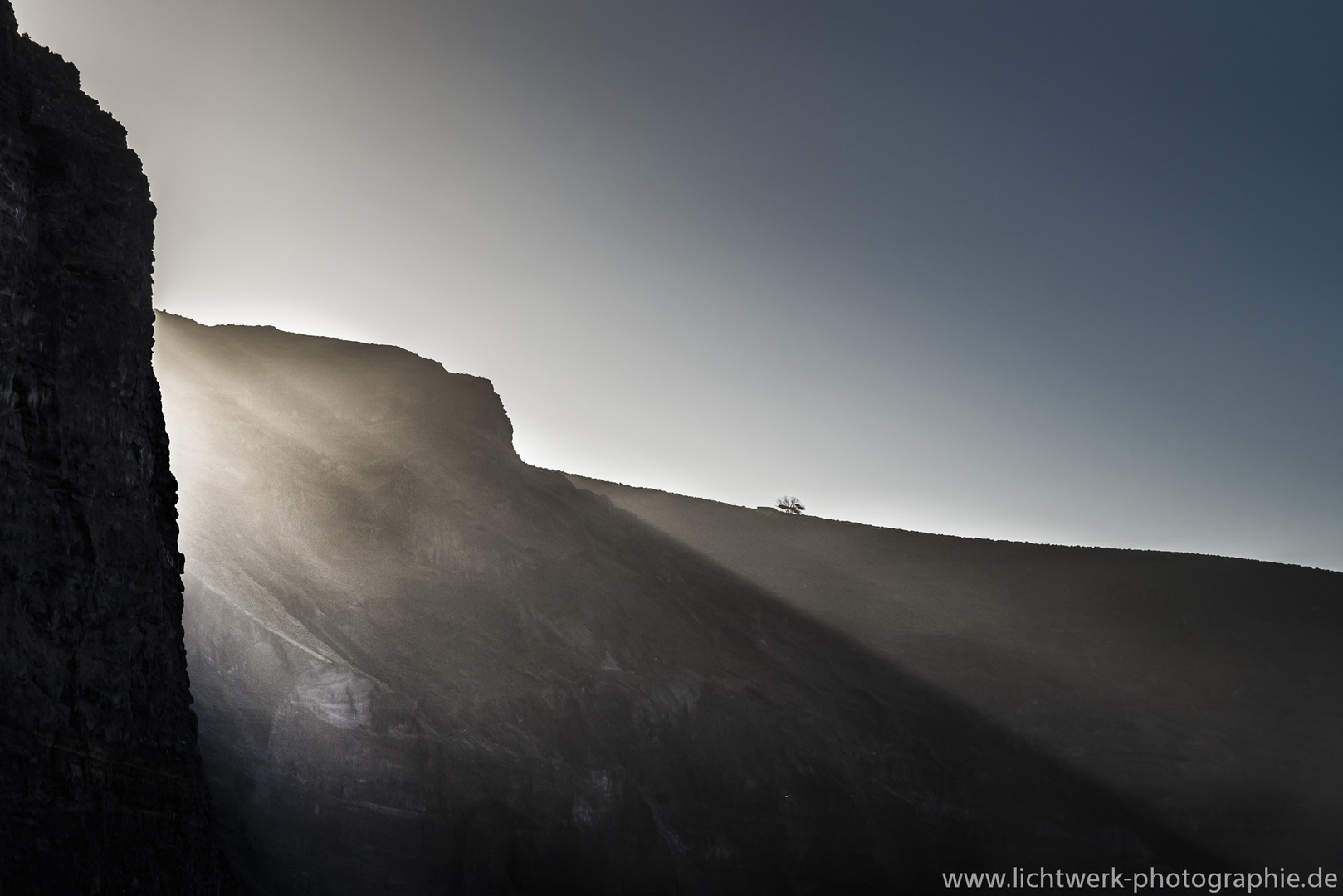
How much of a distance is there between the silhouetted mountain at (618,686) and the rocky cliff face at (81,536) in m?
11.4

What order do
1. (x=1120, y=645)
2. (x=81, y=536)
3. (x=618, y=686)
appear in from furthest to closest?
1. (x=1120, y=645)
2. (x=618, y=686)
3. (x=81, y=536)

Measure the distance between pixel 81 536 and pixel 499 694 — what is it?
769 inches

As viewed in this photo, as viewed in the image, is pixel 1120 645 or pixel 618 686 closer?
pixel 618 686

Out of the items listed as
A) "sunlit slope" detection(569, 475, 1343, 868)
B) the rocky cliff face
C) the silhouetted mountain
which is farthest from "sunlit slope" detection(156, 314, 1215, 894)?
the rocky cliff face

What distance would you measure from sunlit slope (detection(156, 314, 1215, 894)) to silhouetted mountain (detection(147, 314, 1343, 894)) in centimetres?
12

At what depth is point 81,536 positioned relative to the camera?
46.1 ft

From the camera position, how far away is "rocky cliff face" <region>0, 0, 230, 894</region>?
488 inches

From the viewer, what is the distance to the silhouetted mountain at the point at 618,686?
27500 mm

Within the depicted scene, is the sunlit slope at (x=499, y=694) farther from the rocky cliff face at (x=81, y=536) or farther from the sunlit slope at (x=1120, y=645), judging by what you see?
the rocky cliff face at (x=81, y=536)

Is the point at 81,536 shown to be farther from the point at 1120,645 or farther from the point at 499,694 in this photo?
the point at 1120,645

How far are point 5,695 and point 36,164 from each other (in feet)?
28.3

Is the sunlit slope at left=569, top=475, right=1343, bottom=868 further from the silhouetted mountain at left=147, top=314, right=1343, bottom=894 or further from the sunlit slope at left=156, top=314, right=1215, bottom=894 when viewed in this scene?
the sunlit slope at left=156, top=314, right=1215, bottom=894

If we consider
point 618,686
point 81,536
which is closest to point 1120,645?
point 618,686

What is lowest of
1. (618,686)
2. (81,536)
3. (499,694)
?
(499,694)
